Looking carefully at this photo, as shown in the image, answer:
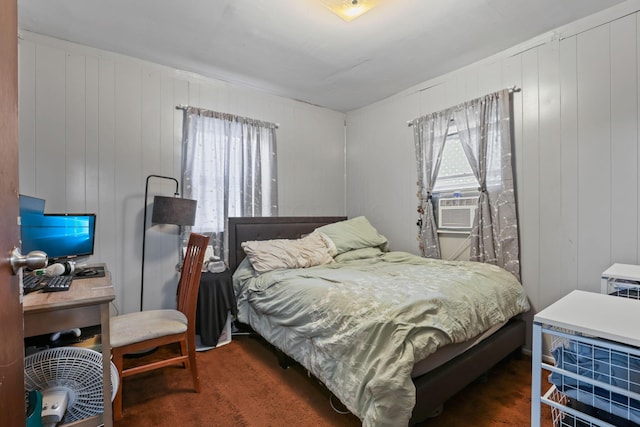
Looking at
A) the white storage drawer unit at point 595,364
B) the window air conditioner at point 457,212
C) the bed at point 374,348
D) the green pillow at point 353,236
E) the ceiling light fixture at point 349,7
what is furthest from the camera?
the green pillow at point 353,236

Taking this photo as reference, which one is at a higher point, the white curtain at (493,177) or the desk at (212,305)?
the white curtain at (493,177)

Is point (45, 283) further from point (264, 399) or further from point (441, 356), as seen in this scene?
point (441, 356)

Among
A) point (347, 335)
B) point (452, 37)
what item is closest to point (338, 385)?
point (347, 335)

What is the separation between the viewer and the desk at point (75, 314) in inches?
47.7

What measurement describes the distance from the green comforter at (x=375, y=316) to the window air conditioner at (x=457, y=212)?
0.48m

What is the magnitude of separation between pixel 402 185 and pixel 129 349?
2881mm

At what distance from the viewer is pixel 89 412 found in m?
1.46

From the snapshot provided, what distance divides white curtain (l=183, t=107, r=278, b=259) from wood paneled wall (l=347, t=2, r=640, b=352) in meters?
2.13

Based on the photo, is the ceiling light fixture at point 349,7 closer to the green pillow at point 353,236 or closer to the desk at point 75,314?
the green pillow at point 353,236

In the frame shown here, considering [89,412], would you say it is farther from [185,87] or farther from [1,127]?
[185,87]

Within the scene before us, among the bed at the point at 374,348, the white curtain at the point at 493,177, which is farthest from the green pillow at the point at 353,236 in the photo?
the white curtain at the point at 493,177

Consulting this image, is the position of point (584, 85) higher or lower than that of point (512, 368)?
higher

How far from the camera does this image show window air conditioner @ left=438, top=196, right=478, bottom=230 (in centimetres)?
282

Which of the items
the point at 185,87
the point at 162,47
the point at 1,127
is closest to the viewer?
the point at 1,127
